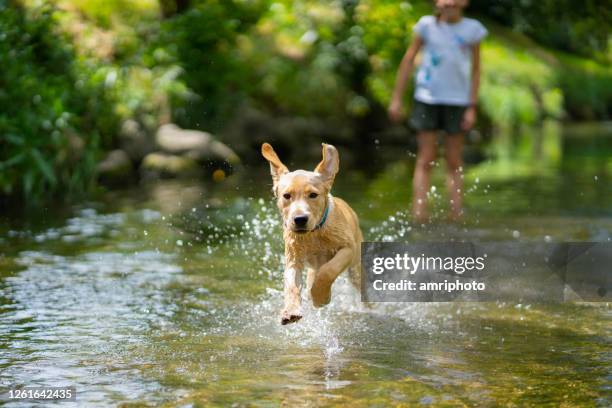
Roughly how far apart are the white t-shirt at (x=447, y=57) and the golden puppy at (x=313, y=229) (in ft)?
11.5

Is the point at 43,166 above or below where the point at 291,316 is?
above

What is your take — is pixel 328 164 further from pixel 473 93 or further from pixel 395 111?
pixel 473 93

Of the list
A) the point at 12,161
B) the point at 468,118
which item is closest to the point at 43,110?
the point at 12,161

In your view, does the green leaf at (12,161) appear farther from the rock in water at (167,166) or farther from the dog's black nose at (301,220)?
the dog's black nose at (301,220)

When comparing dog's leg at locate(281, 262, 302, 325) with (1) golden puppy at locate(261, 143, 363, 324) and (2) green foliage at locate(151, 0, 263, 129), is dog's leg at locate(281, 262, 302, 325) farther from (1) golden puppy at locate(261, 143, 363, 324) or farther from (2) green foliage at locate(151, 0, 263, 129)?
(2) green foliage at locate(151, 0, 263, 129)

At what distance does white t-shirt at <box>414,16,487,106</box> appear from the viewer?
9.02 metres

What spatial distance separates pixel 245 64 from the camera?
59.2ft

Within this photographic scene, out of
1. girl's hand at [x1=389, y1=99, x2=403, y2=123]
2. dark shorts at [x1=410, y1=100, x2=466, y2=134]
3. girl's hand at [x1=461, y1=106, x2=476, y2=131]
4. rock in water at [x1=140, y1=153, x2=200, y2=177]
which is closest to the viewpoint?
girl's hand at [x1=389, y1=99, x2=403, y2=123]

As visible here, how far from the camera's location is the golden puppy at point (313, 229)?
5238 millimetres

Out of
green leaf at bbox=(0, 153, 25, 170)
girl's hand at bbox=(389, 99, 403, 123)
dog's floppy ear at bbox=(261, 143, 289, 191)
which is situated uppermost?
girl's hand at bbox=(389, 99, 403, 123)

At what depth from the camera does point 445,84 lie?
909 cm

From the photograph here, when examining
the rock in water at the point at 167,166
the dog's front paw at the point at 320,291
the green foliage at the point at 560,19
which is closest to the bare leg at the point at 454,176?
the dog's front paw at the point at 320,291

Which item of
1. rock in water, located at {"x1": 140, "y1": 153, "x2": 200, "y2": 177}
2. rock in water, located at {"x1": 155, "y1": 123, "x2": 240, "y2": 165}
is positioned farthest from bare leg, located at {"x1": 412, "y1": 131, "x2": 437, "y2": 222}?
rock in water, located at {"x1": 155, "y1": 123, "x2": 240, "y2": 165}

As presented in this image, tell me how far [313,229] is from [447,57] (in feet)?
13.5
